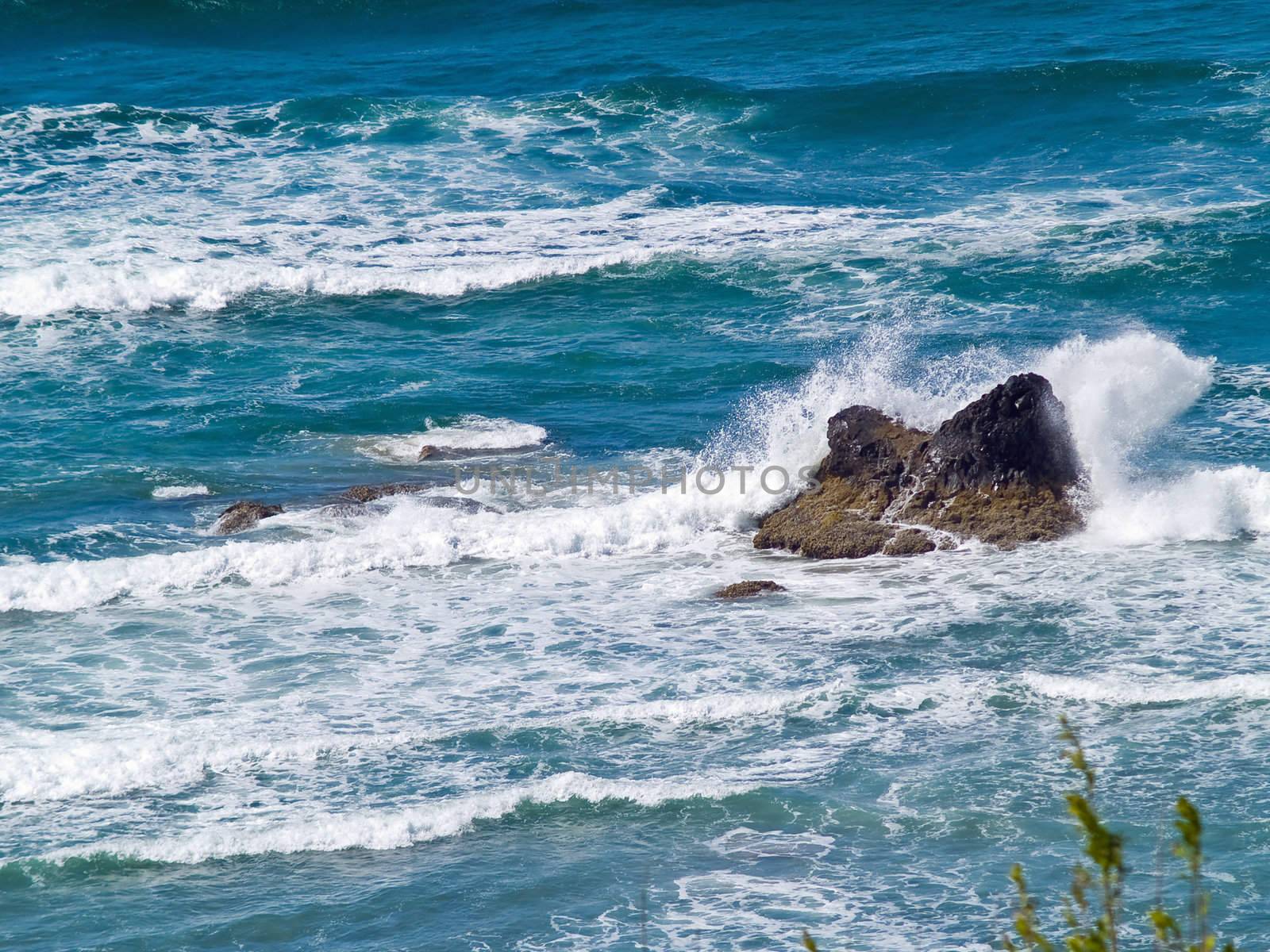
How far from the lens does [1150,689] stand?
10.4 meters

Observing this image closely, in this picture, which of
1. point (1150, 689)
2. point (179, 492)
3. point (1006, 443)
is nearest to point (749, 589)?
point (1006, 443)

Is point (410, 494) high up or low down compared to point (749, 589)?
up

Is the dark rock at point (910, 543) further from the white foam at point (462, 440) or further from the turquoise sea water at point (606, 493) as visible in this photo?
the white foam at point (462, 440)

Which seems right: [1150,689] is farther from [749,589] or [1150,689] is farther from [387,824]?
[387,824]

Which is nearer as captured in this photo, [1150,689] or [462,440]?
[1150,689]

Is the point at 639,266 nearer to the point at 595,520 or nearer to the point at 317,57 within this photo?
the point at 595,520

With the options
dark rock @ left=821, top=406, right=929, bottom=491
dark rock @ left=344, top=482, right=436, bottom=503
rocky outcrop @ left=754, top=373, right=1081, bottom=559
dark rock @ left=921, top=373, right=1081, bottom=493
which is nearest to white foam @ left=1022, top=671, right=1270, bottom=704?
rocky outcrop @ left=754, top=373, right=1081, bottom=559

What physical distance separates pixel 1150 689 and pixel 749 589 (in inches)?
141

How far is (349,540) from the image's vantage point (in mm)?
14094

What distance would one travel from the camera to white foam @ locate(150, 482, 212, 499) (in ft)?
51.9

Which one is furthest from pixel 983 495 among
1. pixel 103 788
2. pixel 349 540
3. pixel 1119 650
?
pixel 103 788

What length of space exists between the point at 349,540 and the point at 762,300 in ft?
31.6

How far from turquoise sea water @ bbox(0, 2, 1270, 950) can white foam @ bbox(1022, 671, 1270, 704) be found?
38mm

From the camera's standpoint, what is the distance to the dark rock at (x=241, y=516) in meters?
14.6
